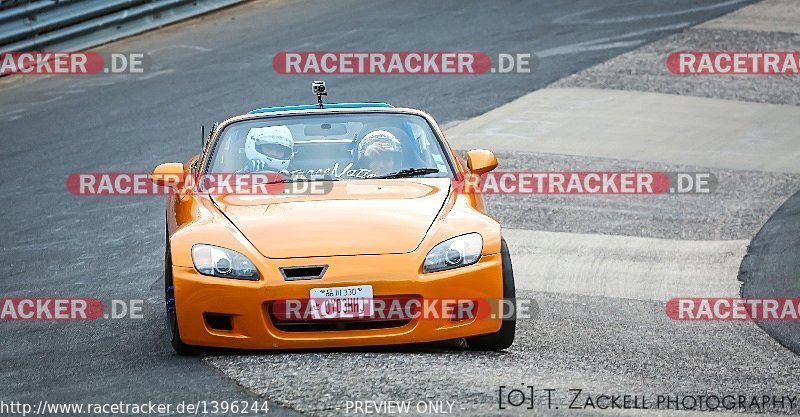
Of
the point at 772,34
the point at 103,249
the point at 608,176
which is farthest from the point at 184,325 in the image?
the point at 772,34

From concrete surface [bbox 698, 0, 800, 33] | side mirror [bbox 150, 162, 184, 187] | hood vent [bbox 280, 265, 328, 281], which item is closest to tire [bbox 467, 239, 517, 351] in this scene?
hood vent [bbox 280, 265, 328, 281]

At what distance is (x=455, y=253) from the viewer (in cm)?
780

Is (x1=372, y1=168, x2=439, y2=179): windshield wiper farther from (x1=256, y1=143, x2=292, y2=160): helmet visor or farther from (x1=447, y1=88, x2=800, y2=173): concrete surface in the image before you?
(x1=447, y1=88, x2=800, y2=173): concrete surface

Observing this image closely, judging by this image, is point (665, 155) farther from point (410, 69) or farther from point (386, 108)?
point (386, 108)

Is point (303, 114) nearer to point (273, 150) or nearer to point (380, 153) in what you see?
point (273, 150)

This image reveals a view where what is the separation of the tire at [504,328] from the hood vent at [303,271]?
1019mm

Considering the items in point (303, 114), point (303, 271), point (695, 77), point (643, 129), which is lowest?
point (643, 129)

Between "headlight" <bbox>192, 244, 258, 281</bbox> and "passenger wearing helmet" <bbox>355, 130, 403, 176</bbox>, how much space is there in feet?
5.19

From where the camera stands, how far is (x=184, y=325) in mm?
7715

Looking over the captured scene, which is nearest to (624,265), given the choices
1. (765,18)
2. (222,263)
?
(222,263)

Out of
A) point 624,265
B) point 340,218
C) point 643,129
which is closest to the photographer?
point 340,218

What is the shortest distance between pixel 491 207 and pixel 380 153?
14.3 feet

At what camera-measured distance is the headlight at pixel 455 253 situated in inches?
304

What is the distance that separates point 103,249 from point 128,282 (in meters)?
1.24
